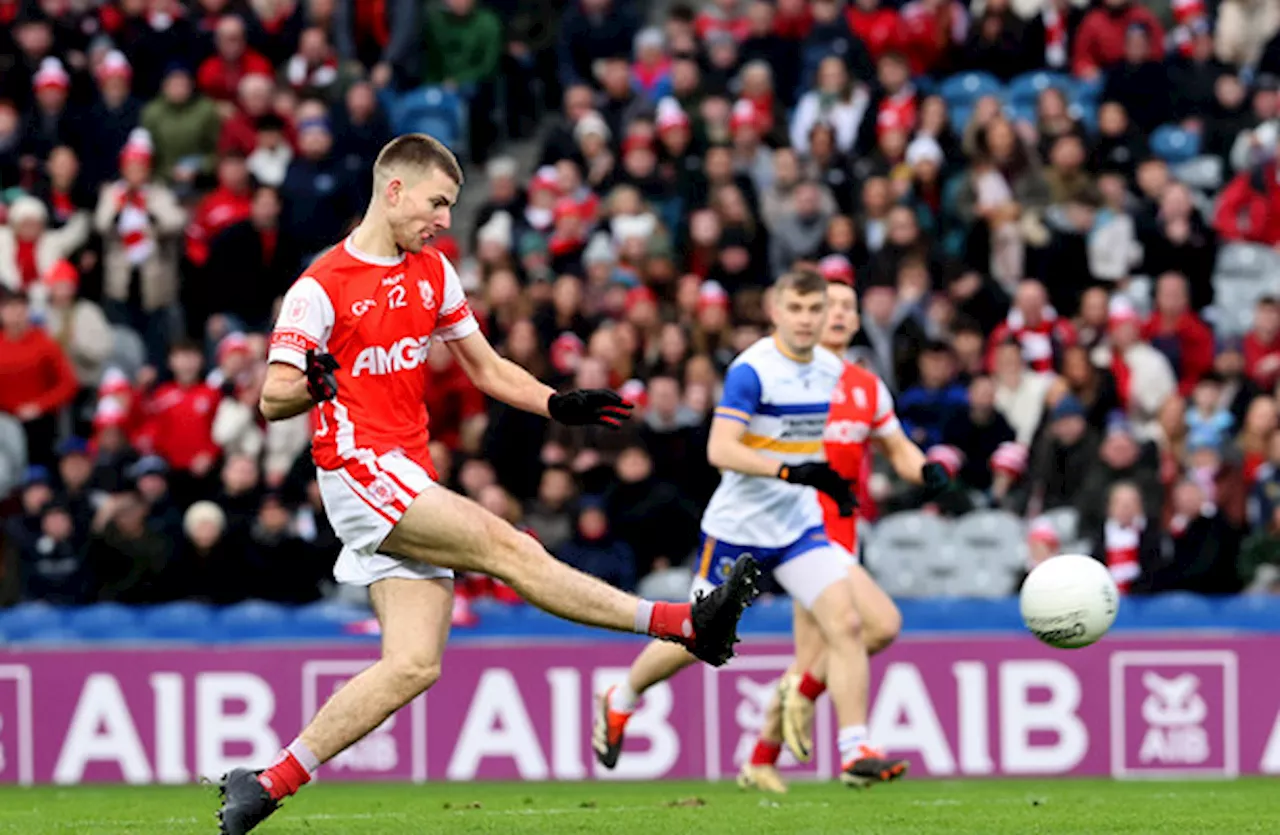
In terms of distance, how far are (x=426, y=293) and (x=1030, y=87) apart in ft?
41.8

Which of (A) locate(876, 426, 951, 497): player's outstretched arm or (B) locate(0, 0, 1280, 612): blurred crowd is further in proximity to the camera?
(B) locate(0, 0, 1280, 612): blurred crowd

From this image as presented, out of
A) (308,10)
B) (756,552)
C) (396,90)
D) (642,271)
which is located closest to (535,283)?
(642,271)

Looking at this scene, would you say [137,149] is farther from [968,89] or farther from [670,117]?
[968,89]

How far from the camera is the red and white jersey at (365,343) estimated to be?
29.3 feet

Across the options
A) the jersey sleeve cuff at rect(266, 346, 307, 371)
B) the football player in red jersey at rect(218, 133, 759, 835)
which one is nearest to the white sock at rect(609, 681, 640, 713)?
the football player in red jersey at rect(218, 133, 759, 835)

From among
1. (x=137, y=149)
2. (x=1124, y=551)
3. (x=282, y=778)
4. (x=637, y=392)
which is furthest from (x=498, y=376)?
(x=137, y=149)

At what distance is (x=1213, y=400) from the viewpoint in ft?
57.7

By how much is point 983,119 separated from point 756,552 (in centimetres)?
842

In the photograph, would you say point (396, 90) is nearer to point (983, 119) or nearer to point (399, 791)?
point (983, 119)

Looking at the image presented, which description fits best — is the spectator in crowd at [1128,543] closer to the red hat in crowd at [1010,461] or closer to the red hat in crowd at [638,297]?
the red hat in crowd at [1010,461]

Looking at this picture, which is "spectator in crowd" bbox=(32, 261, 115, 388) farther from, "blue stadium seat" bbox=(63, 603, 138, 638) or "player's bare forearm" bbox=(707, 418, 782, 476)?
"player's bare forearm" bbox=(707, 418, 782, 476)

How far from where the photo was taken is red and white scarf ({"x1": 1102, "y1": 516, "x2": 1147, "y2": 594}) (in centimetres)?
1622

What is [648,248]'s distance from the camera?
19.1 m

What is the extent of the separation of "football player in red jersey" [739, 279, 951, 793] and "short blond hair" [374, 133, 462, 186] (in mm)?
3955
